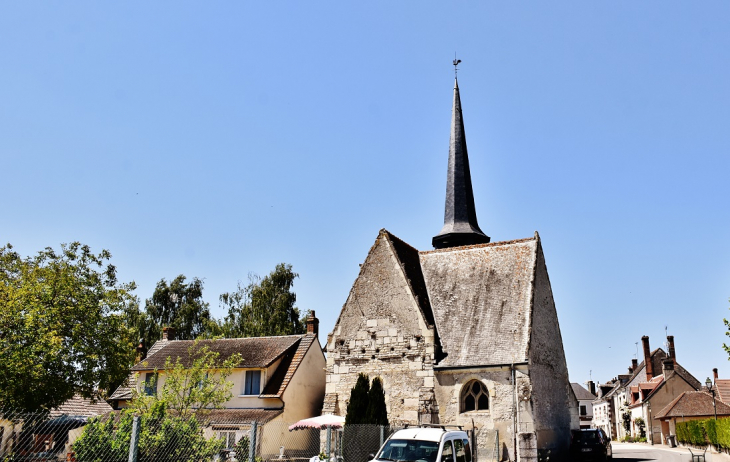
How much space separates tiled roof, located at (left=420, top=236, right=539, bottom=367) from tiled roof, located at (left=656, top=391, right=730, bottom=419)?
3205 cm

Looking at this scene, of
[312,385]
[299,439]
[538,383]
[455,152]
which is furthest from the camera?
[455,152]

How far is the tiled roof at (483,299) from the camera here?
2075cm

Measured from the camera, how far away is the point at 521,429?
1942 cm

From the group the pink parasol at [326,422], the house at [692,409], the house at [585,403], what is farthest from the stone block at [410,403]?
the house at [585,403]

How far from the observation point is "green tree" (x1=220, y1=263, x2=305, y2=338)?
4256 centimetres

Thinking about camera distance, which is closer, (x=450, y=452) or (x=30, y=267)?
(x=450, y=452)

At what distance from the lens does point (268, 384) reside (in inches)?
1072

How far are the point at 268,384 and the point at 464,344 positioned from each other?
400 inches

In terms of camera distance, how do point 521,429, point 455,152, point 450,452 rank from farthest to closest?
point 455,152 < point 521,429 < point 450,452

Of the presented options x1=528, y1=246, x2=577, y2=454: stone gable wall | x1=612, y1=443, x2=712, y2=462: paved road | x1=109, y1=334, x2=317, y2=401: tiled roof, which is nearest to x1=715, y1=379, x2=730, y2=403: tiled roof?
x1=612, y1=443, x2=712, y2=462: paved road

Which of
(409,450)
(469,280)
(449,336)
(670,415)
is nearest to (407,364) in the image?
(449,336)

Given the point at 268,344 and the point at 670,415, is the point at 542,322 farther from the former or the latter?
the point at 670,415

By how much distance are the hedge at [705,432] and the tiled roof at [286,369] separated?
23.3 meters

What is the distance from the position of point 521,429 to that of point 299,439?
10.8 meters
